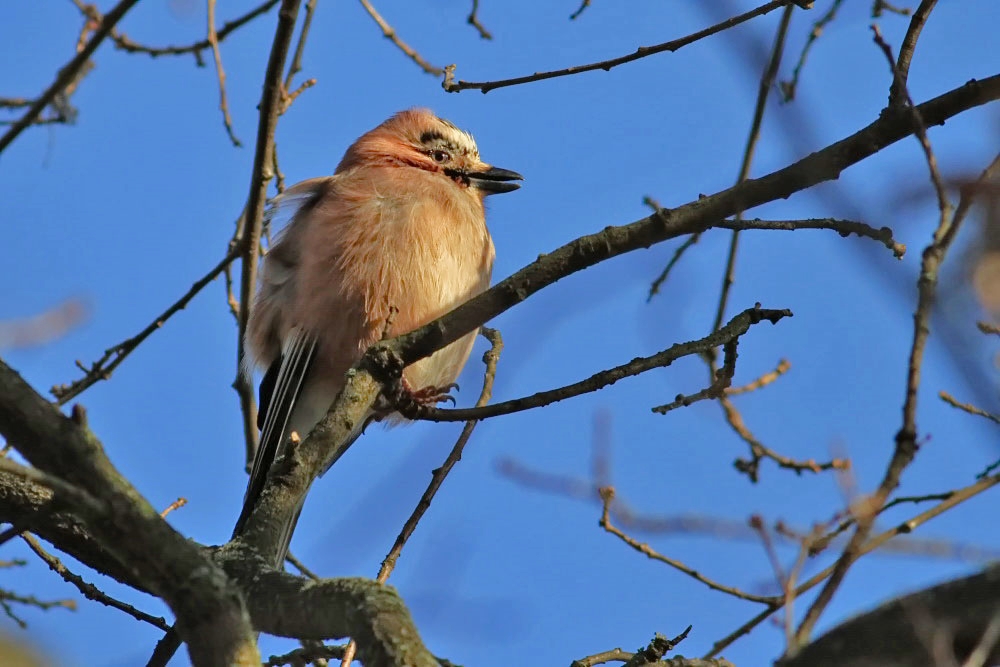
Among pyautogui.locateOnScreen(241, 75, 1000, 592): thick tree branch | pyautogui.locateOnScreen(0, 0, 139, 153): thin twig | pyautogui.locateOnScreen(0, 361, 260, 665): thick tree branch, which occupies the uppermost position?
pyautogui.locateOnScreen(0, 0, 139, 153): thin twig

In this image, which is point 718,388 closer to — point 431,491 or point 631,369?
point 631,369

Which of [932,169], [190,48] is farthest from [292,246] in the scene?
[932,169]

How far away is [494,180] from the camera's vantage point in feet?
22.1

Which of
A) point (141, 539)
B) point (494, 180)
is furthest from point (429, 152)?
point (141, 539)

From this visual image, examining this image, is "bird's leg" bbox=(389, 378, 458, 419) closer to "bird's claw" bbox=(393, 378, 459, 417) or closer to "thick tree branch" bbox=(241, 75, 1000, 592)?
"bird's claw" bbox=(393, 378, 459, 417)

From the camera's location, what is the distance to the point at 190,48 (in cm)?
573

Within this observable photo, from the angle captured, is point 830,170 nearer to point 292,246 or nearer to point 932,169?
point 932,169

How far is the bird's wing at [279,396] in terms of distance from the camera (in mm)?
5133

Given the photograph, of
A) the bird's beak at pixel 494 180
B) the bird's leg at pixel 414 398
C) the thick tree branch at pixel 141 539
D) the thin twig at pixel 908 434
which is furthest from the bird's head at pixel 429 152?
the thin twig at pixel 908 434

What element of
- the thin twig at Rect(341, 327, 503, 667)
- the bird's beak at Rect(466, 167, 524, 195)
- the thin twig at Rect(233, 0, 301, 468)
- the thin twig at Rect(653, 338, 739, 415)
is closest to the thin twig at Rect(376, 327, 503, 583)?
the thin twig at Rect(341, 327, 503, 667)

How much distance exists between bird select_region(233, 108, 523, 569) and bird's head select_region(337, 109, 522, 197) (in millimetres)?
344

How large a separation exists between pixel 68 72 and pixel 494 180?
3.93 meters

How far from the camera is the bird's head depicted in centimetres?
661

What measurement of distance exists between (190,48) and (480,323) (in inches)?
115
